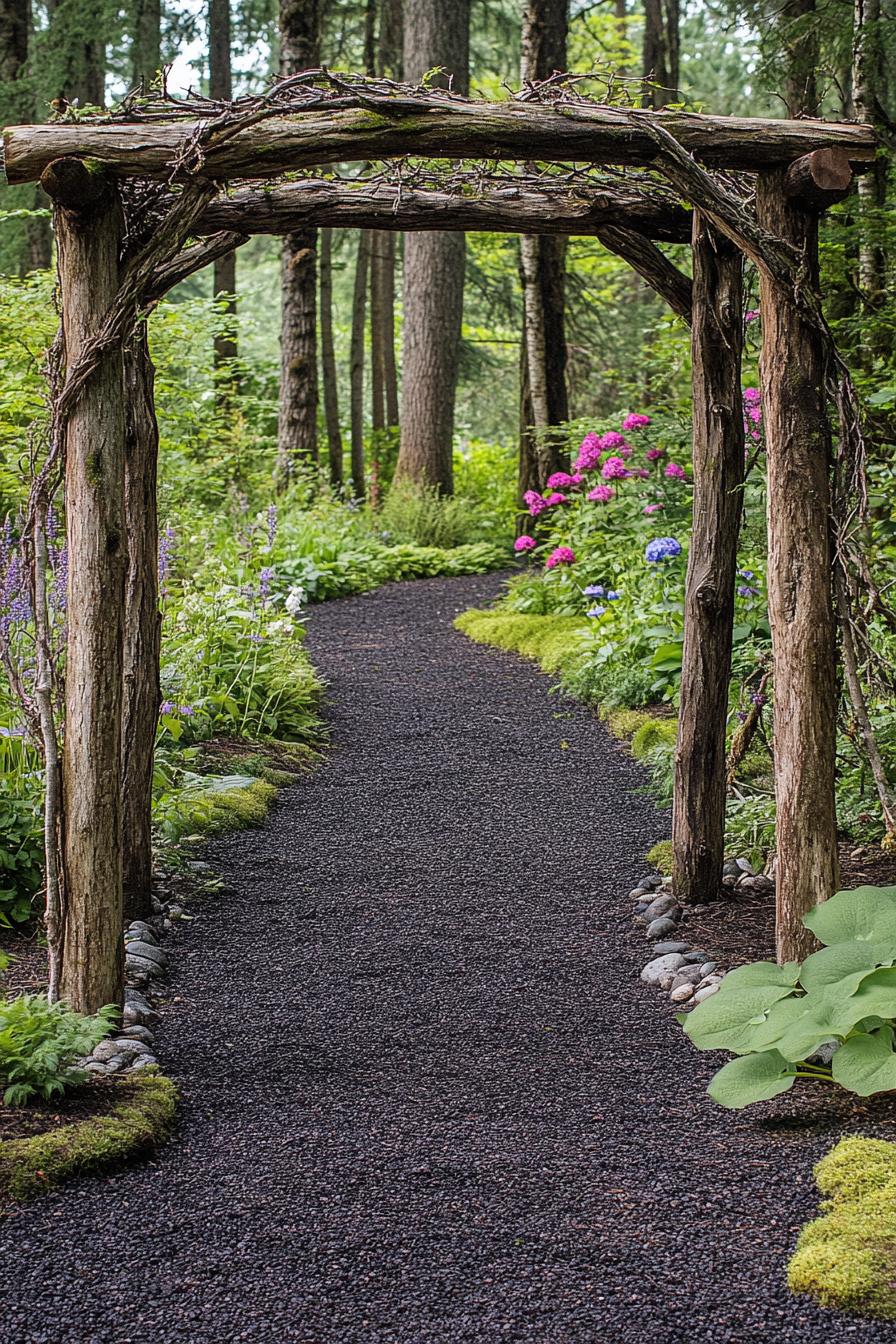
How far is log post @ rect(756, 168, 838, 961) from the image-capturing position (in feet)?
11.8

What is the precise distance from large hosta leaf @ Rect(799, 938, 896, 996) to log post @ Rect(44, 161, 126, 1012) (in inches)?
75.2

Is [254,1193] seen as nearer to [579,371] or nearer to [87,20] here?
[87,20]

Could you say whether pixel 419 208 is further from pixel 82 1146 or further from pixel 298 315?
pixel 298 315

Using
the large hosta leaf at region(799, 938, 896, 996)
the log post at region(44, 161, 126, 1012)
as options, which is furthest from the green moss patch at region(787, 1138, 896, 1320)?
the log post at region(44, 161, 126, 1012)

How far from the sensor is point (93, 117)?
3.37 metres

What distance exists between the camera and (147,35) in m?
13.8

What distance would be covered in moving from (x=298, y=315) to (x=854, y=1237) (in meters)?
10.7

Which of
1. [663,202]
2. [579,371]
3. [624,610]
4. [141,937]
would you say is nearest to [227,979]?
[141,937]

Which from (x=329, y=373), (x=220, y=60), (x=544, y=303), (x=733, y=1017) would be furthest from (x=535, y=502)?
(x=220, y=60)

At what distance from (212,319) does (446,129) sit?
8.56 meters

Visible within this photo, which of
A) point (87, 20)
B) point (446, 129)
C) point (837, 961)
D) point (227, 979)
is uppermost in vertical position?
point (87, 20)

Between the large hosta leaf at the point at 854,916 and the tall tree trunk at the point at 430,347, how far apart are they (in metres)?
10.7

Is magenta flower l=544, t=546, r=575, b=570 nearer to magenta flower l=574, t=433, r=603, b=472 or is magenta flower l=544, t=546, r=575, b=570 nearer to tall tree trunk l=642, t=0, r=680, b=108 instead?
magenta flower l=574, t=433, r=603, b=472

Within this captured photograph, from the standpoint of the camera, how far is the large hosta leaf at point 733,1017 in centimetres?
307
